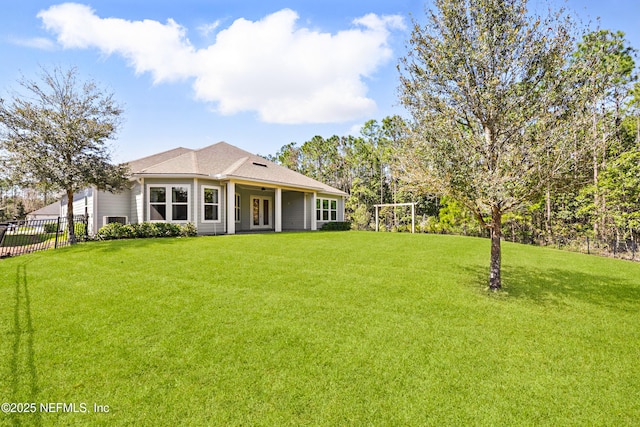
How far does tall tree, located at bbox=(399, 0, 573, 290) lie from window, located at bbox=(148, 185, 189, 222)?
11417 mm

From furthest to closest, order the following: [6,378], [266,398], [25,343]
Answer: [25,343] < [6,378] < [266,398]

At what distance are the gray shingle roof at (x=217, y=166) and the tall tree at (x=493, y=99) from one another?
10.2 m

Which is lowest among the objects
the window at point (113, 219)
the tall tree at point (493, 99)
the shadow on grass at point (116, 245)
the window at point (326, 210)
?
the shadow on grass at point (116, 245)

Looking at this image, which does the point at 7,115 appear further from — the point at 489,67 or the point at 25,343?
the point at 489,67

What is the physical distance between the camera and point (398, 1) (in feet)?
23.8

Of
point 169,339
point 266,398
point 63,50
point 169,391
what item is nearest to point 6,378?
point 169,339

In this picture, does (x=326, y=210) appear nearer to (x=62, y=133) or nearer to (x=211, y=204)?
(x=211, y=204)

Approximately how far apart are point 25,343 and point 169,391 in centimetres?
241

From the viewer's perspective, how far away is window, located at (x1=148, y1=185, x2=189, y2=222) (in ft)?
45.5

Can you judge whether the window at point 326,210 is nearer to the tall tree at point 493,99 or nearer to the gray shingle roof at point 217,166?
the gray shingle roof at point 217,166

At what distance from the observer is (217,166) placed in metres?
15.9

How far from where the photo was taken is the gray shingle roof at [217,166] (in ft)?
46.5

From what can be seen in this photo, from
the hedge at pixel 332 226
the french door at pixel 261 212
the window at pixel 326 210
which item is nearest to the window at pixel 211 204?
the french door at pixel 261 212

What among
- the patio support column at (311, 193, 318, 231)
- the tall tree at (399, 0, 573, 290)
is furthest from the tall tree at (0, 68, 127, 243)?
the tall tree at (399, 0, 573, 290)
